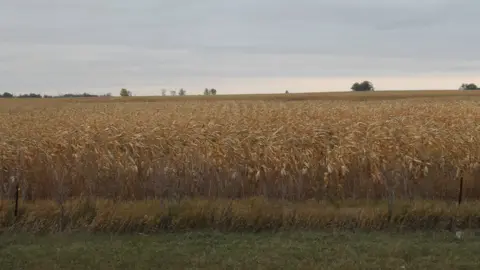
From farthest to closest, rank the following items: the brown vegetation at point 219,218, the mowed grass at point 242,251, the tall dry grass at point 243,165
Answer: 1. the tall dry grass at point 243,165
2. the brown vegetation at point 219,218
3. the mowed grass at point 242,251

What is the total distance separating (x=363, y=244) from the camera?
5.84 meters

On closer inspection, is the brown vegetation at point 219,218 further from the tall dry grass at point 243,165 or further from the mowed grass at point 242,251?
the tall dry grass at point 243,165

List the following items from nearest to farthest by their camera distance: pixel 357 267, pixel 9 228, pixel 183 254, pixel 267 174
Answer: pixel 357 267 → pixel 183 254 → pixel 9 228 → pixel 267 174

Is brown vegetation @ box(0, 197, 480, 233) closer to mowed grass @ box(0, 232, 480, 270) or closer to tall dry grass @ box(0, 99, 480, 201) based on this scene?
mowed grass @ box(0, 232, 480, 270)

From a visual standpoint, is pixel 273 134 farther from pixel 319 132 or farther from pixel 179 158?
pixel 179 158

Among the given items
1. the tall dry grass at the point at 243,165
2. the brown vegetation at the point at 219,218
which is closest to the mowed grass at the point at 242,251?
the brown vegetation at the point at 219,218

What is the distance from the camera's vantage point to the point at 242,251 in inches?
223

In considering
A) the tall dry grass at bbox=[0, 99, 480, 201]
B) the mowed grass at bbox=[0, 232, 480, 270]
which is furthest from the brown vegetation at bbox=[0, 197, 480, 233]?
the tall dry grass at bbox=[0, 99, 480, 201]

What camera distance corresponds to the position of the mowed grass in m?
5.24

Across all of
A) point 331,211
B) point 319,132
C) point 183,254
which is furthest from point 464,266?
point 319,132

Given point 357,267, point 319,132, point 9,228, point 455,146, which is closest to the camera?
point 357,267

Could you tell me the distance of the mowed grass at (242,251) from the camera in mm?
5238

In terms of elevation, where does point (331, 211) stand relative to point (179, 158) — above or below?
below

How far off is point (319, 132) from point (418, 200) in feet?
10.0
